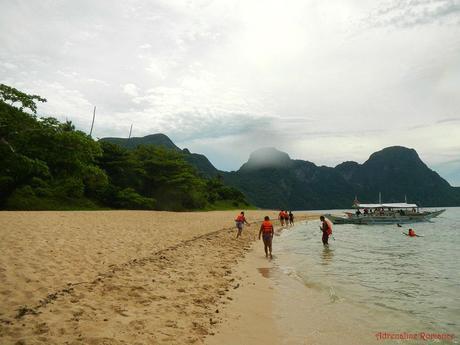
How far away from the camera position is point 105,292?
7.40 m

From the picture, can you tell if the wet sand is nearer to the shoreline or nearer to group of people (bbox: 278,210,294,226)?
the shoreline

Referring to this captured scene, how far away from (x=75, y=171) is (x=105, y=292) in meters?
25.8

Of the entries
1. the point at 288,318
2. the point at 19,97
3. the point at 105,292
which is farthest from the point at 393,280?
the point at 19,97

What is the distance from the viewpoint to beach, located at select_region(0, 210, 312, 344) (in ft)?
17.7

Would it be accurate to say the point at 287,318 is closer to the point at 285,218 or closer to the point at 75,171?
the point at 75,171

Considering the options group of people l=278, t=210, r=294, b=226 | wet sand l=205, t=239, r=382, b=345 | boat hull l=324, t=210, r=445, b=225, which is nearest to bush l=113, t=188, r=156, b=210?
group of people l=278, t=210, r=294, b=226

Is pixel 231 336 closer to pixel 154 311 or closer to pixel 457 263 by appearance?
pixel 154 311

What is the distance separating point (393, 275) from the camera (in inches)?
Result: 500

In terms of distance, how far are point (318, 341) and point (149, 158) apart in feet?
175

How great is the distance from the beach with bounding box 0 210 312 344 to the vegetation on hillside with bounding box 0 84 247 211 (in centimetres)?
664

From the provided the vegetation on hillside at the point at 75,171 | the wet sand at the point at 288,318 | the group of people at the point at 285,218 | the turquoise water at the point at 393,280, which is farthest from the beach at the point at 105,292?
the group of people at the point at 285,218

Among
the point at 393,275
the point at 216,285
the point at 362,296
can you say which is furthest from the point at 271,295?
the point at 393,275

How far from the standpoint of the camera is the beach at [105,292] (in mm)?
A: 5383

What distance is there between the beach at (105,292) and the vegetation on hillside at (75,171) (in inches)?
261
